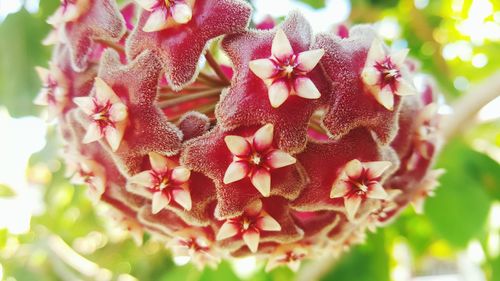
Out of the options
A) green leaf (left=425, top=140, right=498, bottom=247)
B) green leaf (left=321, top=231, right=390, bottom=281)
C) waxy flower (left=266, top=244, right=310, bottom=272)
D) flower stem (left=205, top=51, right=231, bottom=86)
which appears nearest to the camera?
flower stem (left=205, top=51, right=231, bottom=86)

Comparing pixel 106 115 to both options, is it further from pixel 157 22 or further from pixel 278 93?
pixel 278 93

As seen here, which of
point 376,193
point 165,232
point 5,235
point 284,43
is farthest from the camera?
→ point 5,235

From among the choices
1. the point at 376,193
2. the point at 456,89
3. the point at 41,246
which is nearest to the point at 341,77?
the point at 376,193

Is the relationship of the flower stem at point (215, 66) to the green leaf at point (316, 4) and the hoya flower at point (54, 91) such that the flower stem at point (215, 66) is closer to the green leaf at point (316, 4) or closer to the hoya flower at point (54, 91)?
the hoya flower at point (54, 91)

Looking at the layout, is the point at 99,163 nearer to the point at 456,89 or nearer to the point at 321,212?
the point at 321,212

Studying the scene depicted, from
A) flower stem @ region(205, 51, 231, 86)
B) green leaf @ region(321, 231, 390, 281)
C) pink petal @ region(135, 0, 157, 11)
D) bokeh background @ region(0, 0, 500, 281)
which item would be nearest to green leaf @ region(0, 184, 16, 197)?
bokeh background @ region(0, 0, 500, 281)

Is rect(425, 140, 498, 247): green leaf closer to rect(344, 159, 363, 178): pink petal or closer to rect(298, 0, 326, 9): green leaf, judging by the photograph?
rect(298, 0, 326, 9): green leaf
